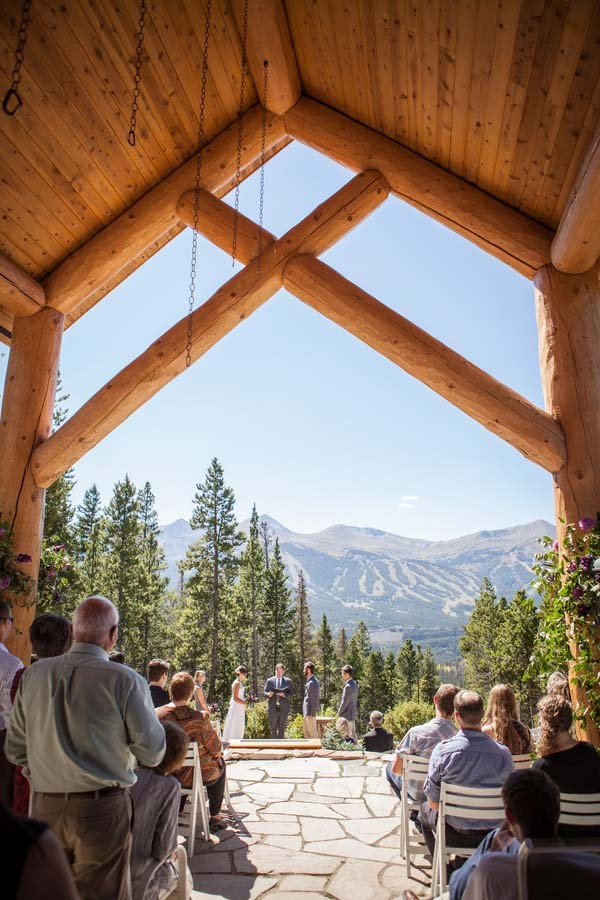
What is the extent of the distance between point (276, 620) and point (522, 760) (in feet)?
112

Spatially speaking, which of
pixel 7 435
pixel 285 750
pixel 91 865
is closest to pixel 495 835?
pixel 91 865

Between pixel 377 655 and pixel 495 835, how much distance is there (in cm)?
4956

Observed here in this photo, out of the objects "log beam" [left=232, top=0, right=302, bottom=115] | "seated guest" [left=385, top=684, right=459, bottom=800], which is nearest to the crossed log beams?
"log beam" [left=232, top=0, right=302, bottom=115]

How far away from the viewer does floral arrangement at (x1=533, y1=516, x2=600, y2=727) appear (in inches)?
150

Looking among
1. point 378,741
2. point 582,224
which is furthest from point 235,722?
point 582,224

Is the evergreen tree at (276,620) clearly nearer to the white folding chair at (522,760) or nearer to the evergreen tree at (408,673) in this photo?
the evergreen tree at (408,673)

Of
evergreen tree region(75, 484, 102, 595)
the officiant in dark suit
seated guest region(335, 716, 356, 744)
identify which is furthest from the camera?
evergreen tree region(75, 484, 102, 595)

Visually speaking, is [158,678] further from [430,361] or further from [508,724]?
[430,361]

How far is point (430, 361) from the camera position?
480 centimetres

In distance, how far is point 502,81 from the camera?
4188mm

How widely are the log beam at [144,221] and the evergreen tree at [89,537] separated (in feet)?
77.2

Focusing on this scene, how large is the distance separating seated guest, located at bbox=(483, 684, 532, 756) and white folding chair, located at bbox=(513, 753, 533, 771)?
38 millimetres

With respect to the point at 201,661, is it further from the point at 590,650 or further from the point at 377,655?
the point at 590,650

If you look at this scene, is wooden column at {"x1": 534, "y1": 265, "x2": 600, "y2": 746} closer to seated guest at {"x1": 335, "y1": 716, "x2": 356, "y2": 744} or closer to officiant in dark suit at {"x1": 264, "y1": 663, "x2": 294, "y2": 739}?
seated guest at {"x1": 335, "y1": 716, "x2": 356, "y2": 744}
